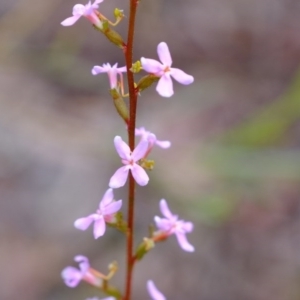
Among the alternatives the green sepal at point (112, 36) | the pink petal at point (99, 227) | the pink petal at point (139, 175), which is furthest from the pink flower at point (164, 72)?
the pink petal at point (99, 227)

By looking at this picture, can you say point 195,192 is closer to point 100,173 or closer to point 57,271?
point 100,173

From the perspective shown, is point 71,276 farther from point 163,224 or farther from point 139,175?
point 139,175

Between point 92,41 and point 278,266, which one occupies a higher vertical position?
point 92,41

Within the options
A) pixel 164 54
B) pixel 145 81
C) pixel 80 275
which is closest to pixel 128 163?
pixel 145 81

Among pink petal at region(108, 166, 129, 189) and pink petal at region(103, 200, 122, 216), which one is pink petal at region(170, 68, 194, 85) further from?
pink petal at region(103, 200, 122, 216)

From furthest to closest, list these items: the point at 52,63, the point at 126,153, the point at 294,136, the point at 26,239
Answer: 1. the point at 52,63
2. the point at 294,136
3. the point at 26,239
4. the point at 126,153

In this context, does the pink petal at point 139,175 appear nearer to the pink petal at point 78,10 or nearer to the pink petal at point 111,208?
the pink petal at point 111,208

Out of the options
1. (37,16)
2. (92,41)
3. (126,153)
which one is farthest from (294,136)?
(126,153)

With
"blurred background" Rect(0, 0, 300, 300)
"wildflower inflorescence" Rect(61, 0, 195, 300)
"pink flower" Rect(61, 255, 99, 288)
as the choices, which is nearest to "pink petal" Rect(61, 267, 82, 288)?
"pink flower" Rect(61, 255, 99, 288)
